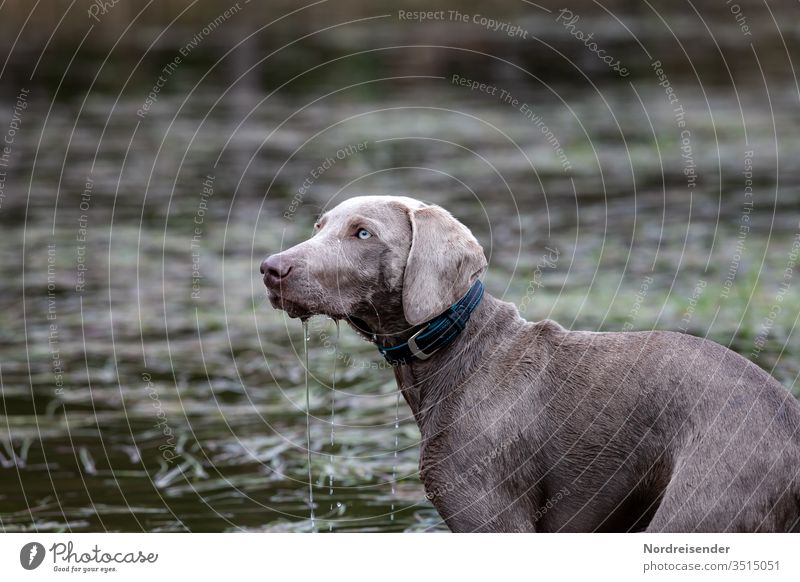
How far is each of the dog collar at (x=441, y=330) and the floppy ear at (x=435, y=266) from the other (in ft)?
0.32

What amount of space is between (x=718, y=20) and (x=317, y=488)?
2145 centimetres

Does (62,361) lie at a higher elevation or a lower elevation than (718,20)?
lower

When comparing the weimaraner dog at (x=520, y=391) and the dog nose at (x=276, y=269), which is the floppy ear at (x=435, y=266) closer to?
the weimaraner dog at (x=520, y=391)

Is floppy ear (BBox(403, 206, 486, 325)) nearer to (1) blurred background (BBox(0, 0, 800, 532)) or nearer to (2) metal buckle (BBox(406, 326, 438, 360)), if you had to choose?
(2) metal buckle (BBox(406, 326, 438, 360))

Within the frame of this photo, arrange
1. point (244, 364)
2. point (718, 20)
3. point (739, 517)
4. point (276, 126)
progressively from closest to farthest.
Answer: point (739, 517)
point (244, 364)
point (276, 126)
point (718, 20)

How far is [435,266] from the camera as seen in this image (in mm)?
5359

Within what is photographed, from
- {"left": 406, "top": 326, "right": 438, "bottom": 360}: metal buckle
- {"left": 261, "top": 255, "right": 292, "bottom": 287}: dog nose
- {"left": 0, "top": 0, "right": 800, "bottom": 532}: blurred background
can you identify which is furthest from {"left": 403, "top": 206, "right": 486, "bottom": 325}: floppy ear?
{"left": 0, "top": 0, "right": 800, "bottom": 532}: blurred background

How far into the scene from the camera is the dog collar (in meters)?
A: 5.51

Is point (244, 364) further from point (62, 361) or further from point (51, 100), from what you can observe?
point (51, 100)

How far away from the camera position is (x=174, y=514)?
713cm

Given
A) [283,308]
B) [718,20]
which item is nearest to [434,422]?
[283,308]
